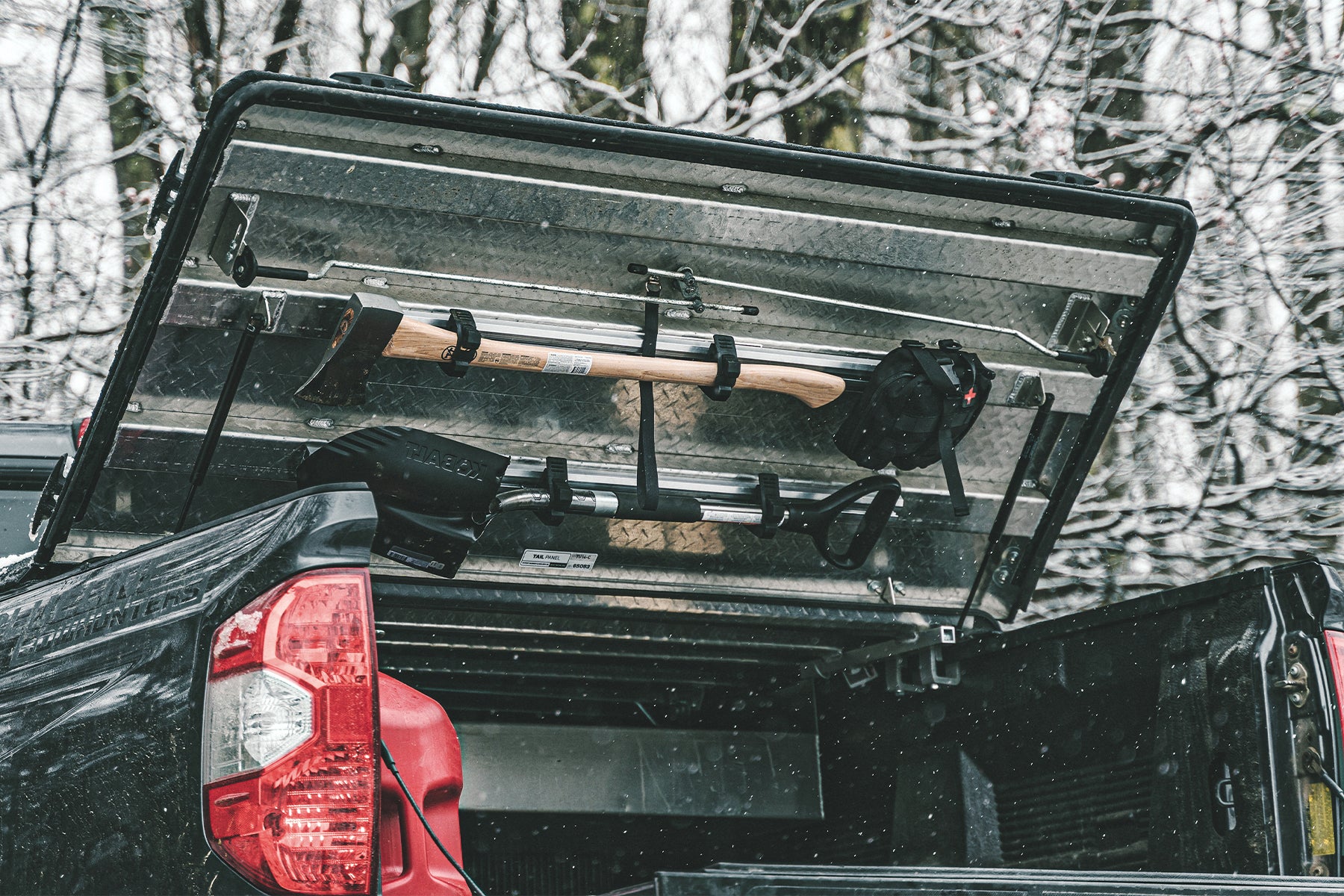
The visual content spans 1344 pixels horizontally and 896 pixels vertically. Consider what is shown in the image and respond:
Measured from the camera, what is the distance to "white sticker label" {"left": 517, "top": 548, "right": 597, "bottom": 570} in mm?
2971

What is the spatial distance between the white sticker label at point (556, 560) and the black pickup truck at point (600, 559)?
22 millimetres

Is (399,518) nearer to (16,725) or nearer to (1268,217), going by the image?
(16,725)

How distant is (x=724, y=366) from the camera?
2.73m

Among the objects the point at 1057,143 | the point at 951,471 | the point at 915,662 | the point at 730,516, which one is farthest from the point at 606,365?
the point at 1057,143

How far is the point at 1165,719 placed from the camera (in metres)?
2.67

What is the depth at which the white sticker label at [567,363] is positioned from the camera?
8.62ft

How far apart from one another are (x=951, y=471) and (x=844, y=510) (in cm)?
28

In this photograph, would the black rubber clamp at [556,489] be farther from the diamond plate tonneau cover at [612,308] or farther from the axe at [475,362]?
the axe at [475,362]

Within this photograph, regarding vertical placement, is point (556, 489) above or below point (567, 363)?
below

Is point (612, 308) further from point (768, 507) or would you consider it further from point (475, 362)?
point (768, 507)

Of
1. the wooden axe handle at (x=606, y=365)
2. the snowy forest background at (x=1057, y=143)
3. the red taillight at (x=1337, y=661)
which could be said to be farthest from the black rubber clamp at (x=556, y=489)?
the snowy forest background at (x=1057, y=143)

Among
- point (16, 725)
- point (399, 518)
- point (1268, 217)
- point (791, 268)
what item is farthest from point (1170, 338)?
point (16, 725)

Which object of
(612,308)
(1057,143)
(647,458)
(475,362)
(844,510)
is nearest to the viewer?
(475,362)

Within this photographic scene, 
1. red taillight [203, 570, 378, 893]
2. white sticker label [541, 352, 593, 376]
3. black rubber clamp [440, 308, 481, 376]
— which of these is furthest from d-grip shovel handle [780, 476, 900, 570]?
red taillight [203, 570, 378, 893]
